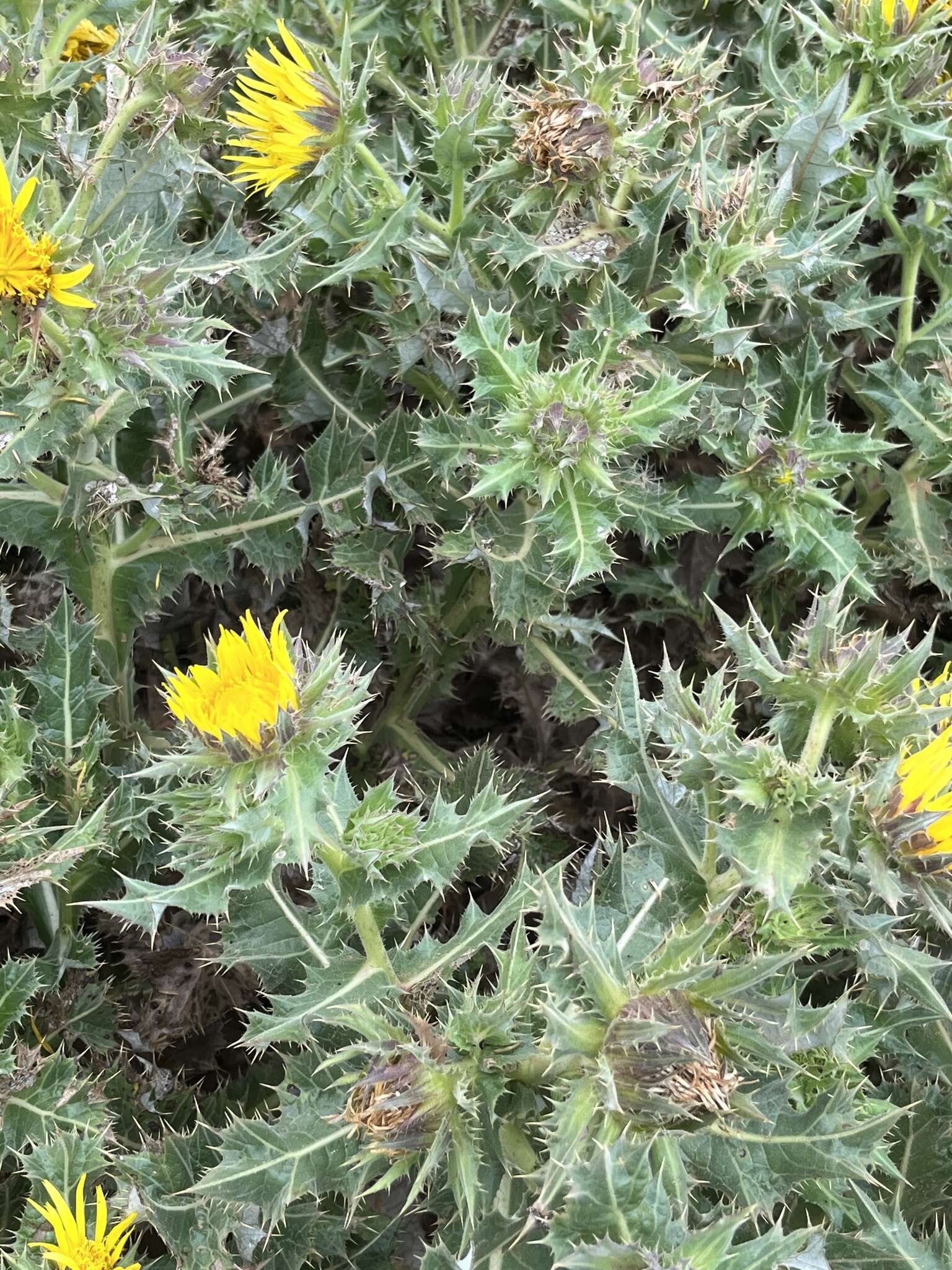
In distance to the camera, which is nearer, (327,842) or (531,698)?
(327,842)

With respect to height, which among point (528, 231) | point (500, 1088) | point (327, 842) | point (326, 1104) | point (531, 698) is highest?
point (528, 231)

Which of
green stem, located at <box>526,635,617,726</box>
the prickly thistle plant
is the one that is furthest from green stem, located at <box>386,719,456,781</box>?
green stem, located at <box>526,635,617,726</box>

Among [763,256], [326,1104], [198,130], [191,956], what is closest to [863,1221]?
[326,1104]

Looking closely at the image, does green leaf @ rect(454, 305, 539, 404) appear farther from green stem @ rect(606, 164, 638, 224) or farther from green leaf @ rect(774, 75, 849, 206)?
green leaf @ rect(774, 75, 849, 206)

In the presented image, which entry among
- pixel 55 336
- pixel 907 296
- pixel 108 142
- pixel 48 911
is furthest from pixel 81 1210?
pixel 907 296

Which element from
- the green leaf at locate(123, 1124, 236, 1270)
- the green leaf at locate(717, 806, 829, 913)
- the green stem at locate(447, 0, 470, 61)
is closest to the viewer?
the green leaf at locate(717, 806, 829, 913)

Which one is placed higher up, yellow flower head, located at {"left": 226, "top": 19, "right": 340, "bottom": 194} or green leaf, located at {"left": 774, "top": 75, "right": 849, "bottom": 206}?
yellow flower head, located at {"left": 226, "top": 19, "right": 340, "bottom": 194}

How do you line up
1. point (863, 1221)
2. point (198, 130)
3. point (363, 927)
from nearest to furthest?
1. point (363, 927)
2. point (863, 1221)
3. point (198, 130)

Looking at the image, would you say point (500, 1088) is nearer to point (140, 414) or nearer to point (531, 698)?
point (531, 698)
